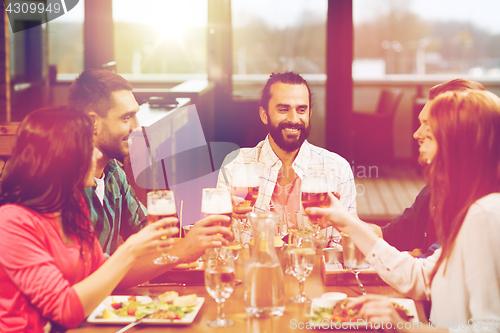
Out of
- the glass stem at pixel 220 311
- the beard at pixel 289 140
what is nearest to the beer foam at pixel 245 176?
the glass stem at pixel 220 311

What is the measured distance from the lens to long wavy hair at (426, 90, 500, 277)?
1354 mm

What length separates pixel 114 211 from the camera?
7.36 feet

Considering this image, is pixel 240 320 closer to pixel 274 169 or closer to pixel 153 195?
pixel 153 195

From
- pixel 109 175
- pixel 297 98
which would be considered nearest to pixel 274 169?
pixel 297 98

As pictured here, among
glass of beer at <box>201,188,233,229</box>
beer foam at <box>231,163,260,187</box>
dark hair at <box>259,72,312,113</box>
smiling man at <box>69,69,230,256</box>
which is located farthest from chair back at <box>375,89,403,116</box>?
glass of beer at <box>201,188,233,229</box>

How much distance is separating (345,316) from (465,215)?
402 mm

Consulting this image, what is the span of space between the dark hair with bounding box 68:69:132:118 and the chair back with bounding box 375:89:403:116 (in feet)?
16.5

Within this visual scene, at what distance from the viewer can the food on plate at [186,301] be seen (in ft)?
4.66

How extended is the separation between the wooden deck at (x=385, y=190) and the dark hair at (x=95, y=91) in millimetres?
3238

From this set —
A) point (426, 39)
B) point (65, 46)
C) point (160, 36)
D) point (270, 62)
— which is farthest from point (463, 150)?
point (426, 39)

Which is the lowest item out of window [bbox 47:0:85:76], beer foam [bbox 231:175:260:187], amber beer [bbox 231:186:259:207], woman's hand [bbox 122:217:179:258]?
woman's hand [bbox 122:217:179:258]

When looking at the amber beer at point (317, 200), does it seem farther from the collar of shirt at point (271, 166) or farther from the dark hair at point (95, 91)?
the dark hair at point (95, 91)

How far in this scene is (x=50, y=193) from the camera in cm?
144

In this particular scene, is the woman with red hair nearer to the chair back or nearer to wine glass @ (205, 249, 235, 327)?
wine glass @ (205, 249, 235, 327)
